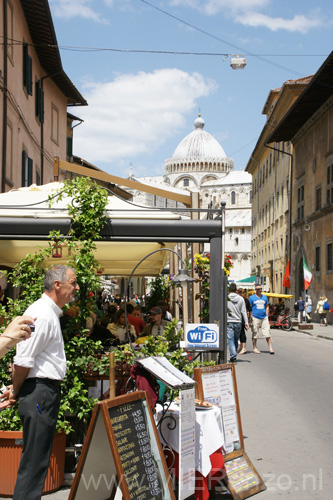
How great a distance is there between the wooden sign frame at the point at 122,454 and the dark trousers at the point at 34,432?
0.98ft

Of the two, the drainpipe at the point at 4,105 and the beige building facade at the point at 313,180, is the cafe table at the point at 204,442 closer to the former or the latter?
the drainpipe at the point at 4,105

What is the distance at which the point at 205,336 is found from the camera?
696 centimetres

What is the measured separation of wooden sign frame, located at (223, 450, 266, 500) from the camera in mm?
5707

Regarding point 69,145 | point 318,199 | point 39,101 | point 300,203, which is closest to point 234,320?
point 39,101

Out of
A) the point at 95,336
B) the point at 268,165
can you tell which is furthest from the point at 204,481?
the point at 268,165

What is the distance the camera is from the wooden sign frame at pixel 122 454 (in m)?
4.53

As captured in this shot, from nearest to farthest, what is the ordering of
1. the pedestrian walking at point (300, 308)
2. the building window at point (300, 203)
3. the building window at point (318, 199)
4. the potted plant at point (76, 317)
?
the potted plant at point (76, 317)
the pedestrian walking at point (300, 308)
the building window at point (318, 199)
the building window at point (300, 203)

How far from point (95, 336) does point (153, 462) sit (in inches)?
196

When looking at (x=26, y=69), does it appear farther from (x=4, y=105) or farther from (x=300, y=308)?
(x=300, y=308)

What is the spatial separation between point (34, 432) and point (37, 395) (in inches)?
9.4

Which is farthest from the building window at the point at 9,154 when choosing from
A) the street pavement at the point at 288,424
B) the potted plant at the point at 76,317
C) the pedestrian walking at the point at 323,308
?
the pedestrian walking at the point at 323,308

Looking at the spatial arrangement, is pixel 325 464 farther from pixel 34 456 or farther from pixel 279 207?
pixel 279 207

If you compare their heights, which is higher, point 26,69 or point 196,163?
point 196,163

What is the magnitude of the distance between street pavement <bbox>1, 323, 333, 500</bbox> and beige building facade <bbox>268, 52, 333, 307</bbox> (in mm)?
17758
